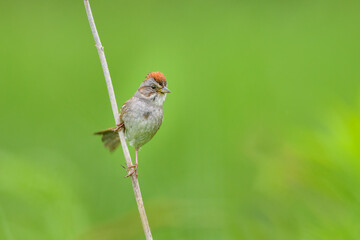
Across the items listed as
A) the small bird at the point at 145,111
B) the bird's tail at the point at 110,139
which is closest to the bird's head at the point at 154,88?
the small bird at the point at 145,111

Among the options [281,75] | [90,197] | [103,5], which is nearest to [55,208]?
[90,197]

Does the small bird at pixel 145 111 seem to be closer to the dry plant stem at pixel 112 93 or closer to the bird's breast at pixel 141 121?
the bird's breast at pixel 141 121

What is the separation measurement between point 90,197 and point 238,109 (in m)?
1.85

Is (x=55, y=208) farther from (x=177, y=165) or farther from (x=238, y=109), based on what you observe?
(x=238, y=109)

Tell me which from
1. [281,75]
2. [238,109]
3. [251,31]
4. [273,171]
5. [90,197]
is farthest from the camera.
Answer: [251,31]

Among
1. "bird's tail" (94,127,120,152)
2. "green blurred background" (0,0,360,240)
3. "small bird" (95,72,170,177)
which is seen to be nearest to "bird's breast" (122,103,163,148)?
"small bird" (95,72,170,177)

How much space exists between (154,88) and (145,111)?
12 centimetres

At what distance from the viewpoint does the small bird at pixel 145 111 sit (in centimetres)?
352

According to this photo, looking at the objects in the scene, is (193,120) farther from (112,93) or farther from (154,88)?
(112,93)

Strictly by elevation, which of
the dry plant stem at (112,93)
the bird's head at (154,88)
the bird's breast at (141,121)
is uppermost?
the bird's head at (154,88)

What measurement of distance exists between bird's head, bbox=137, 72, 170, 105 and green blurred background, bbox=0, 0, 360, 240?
505mm

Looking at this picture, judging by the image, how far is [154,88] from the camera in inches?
140

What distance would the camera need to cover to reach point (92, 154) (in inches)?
190

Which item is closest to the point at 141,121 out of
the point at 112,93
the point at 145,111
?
the point at 145,111
